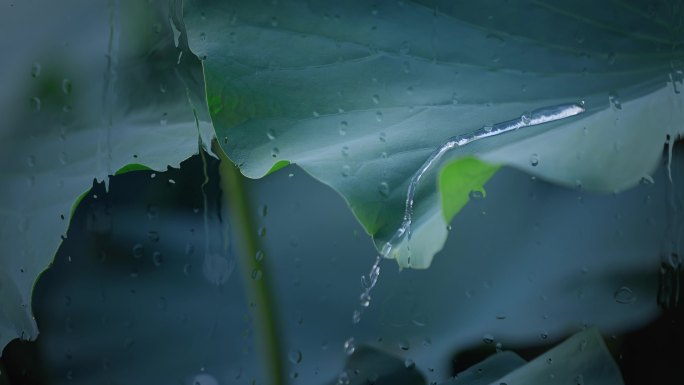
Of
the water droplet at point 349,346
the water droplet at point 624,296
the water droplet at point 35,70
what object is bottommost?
the water droplet at point 349,346

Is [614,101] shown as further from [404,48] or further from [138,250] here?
[138,250]

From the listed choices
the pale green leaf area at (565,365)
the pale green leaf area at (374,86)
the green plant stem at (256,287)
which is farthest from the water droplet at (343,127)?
the pale green leaf area at (565,365)

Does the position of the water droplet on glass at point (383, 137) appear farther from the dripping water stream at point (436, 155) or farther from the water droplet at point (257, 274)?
the water droplet at point (257, 274)

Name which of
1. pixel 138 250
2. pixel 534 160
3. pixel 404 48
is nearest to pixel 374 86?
pixel 404 48

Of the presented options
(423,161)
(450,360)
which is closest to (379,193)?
(423,161)

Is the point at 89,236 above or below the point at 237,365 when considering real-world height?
above

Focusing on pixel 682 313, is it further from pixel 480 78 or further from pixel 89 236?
pixel 89 236
